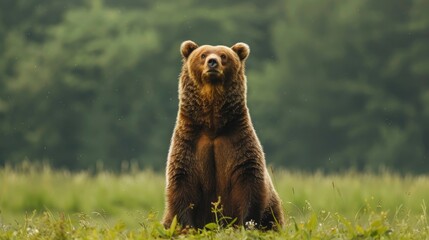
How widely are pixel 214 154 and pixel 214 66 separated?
0.59m

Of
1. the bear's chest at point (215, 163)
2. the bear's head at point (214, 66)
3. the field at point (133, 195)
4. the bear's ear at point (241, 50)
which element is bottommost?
the field at point (133, 195)

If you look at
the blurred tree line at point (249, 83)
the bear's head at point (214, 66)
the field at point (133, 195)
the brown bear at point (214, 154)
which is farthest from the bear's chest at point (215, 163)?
the blurred tree line at point (249, 83)

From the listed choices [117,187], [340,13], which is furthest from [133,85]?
[117,187]

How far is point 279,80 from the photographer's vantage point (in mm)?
34625

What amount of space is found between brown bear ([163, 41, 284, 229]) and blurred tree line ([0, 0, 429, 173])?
959 inches

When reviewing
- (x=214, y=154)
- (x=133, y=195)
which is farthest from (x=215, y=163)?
(x=133, y=195)

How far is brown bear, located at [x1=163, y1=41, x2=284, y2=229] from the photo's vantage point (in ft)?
23.2

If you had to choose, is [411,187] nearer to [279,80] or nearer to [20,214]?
[20,214]

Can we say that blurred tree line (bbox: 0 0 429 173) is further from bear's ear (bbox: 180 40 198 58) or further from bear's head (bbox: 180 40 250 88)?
bear's head (bbox: 180 40 250 88)

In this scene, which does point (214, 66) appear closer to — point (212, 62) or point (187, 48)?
point (212, 62)

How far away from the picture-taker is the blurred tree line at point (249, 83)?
32812 mm

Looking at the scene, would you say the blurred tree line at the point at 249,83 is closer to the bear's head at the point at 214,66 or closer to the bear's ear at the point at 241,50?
the bear's ear at the point at 241,50

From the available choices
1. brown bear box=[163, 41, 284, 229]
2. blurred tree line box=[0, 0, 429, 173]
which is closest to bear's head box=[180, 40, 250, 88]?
brown bear box=[163, 41, 284, 229]

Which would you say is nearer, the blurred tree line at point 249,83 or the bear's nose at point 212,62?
the bear's nose at point 212,62
